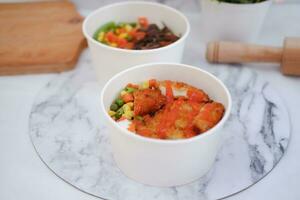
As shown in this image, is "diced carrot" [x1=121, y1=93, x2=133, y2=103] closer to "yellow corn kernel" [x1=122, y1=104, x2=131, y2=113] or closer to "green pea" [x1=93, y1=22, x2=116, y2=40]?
"yellow corn kernel" [x1=122, y1=104, x2=131, y2=113]

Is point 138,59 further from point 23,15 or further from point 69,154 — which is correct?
point 23,15

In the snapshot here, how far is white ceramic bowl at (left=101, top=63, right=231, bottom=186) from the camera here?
690mm

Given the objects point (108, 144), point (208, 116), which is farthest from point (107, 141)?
point (208, 116)

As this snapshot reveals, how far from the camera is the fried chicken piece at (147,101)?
2.64 feet

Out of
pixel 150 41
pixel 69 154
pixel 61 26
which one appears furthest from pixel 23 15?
pixel 69 154

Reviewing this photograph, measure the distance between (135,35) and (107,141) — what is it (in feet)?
1.07

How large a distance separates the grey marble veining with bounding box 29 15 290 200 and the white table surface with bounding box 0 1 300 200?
2cm

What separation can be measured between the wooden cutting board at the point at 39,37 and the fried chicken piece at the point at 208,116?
44 cm

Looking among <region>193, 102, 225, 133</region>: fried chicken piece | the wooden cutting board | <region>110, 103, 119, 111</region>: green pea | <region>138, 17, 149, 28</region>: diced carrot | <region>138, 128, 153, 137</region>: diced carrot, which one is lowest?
the wooden cutting board

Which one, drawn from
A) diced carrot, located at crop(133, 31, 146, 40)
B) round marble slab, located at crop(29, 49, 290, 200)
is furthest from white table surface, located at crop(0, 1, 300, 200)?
diced carrot, located at crop(133, 31, 146, 40)

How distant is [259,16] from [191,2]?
0.28 m

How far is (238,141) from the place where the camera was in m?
0.86

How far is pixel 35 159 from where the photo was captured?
32.9 inches

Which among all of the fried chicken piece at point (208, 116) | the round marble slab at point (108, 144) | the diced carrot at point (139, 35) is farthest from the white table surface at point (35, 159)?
the diced carrot at point (139, 35)
